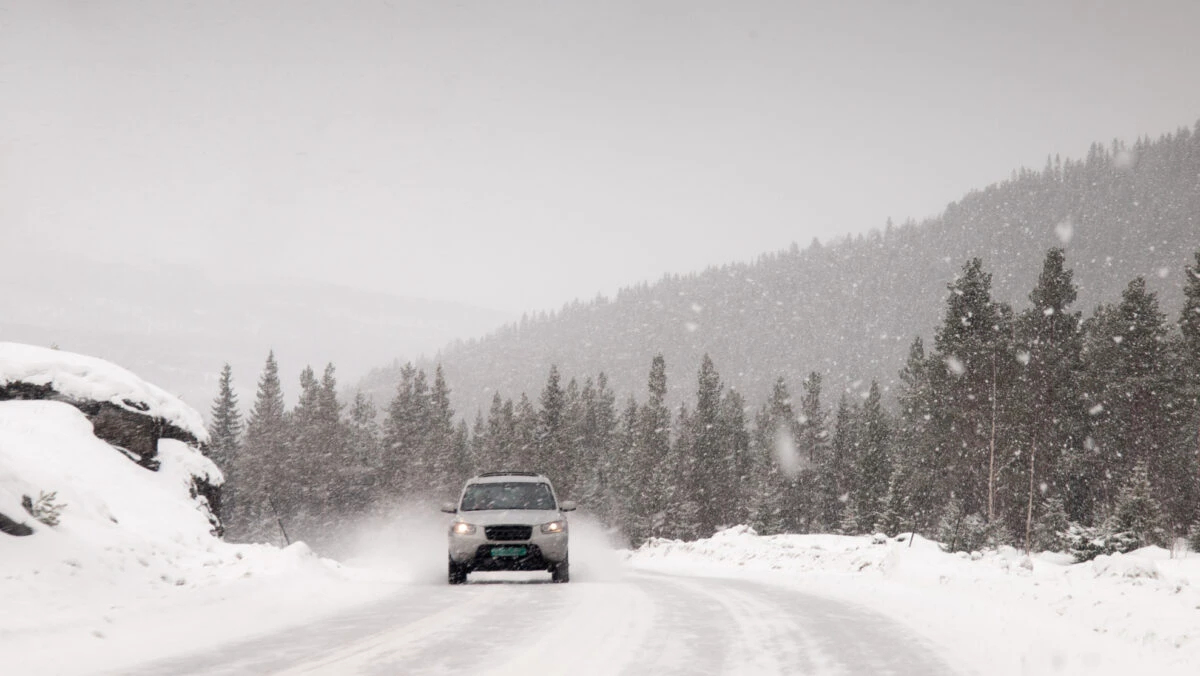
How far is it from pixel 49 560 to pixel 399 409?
286ft

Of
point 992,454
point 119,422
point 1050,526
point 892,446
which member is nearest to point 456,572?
point 119,422

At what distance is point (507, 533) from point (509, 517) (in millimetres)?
357

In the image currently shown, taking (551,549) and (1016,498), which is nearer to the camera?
(551,549)

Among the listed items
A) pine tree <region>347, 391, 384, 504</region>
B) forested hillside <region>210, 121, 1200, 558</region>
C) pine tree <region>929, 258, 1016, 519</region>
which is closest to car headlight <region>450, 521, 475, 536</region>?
forested hillside <region>210, 121, 1200, 558</region>

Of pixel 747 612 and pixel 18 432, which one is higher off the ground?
pixel 18 432

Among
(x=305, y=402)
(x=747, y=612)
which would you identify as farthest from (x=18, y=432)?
(x=305, y=402)

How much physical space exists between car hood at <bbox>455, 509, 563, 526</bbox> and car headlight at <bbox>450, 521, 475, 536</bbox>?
9 cm

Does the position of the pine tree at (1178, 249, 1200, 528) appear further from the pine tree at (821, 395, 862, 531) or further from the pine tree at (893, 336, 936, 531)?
the pine tree at (821, 395, 862, 531)

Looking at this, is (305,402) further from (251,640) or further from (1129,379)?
(251,640)

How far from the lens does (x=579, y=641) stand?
7312 millimetres

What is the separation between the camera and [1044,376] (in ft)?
160

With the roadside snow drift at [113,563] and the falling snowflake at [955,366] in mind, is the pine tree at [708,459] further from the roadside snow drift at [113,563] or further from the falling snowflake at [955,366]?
the roadside snow drift at [113,563]

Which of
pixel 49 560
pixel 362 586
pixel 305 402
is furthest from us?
pixel 305 402

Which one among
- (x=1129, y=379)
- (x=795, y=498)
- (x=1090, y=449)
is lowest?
(x=795, y=498)
